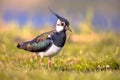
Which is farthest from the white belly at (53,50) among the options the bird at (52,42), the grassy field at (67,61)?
the grassy field at (67,61)

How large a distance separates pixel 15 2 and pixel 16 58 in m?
12.0

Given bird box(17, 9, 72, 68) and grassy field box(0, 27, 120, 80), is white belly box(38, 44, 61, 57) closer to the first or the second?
bird box(17, 9, 72, 68)

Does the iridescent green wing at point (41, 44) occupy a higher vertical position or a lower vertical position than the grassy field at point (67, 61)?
higher

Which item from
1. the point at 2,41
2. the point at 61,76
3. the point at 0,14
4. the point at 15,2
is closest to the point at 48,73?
the point at 61,76

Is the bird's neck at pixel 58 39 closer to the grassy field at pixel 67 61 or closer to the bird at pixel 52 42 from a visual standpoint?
the bird at pixel 52 42

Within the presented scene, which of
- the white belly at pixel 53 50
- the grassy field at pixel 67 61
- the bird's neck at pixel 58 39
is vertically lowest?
the grassy field at pixel 67 61

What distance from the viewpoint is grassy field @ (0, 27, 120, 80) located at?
10.4 m

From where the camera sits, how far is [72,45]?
17.7 metres

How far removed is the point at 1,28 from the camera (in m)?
18.4

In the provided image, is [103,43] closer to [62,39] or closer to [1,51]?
[1,51]

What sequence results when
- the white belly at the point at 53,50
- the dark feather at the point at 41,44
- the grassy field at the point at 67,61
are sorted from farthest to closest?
the dark feather at the point at 41,44
the white belly at the point at 53,50
the grassy field at the point at 67,61

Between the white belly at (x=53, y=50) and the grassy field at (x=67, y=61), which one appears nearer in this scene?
the grassy field at (x=67, y=61)

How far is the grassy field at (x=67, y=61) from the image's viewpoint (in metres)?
10.4

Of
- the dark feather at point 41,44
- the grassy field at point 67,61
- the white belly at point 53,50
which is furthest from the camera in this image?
the dark feather at point 41,44
